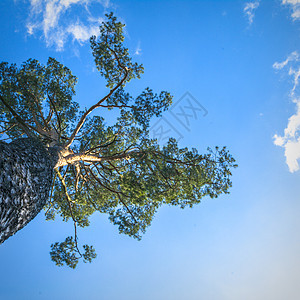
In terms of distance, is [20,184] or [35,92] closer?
[20,184]

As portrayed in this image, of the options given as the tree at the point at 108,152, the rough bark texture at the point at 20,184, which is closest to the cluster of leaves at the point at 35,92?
the tree at the point at 108,152

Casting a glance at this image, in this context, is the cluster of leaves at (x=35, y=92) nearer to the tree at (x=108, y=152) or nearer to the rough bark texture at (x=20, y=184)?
the tree at (x=108, y=152)

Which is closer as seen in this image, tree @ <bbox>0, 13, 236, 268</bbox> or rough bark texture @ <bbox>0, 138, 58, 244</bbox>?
rough bark texture @ <bbox>0, 138, 58, 244</bbox>

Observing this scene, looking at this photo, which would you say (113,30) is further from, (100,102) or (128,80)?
(100,102)

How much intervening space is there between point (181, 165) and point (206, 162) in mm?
876

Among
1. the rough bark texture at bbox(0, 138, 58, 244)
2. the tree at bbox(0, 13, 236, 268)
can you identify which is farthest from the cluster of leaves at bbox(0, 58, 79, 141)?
the rough bark texture at bbox(0, 138, 58, 244)

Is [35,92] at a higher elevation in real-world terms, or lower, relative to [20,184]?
higher

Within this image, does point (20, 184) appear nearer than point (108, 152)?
Yes

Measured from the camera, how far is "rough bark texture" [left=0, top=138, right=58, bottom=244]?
109 inches

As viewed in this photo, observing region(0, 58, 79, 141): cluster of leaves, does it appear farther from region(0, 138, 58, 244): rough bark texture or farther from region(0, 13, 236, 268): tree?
region(0, 138, 58, 244): rough bark texture

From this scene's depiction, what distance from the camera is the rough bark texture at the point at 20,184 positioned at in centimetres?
276

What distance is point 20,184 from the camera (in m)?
3.07

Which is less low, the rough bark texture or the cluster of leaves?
the cluster of leaves

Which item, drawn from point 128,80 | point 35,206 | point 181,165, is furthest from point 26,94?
point 181,165
